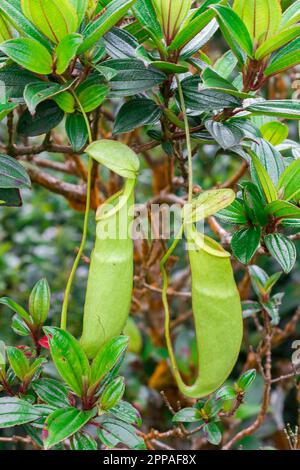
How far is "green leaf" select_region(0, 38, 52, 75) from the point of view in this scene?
61 centimetres

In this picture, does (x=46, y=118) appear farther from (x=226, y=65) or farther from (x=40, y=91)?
(x=226, y=65)

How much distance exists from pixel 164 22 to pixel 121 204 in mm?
217

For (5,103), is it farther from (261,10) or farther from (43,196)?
(43,196)

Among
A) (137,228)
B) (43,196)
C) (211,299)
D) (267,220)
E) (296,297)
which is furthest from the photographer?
(43,196)

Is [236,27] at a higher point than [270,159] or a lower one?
higher

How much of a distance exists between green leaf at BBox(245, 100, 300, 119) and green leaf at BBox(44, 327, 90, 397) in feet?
1.10

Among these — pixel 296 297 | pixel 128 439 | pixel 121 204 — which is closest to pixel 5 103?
pixel 121 204

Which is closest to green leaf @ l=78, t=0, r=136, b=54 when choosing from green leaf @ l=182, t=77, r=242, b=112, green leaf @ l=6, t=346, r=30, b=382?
green leaf @ l=182, t=77, r=242, b=112

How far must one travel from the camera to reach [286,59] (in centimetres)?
64

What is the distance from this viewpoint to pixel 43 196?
1.97 meters

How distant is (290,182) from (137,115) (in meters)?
0.21

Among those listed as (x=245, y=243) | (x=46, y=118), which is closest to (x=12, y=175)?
(x=46, y=118)

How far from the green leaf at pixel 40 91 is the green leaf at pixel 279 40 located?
22cm
